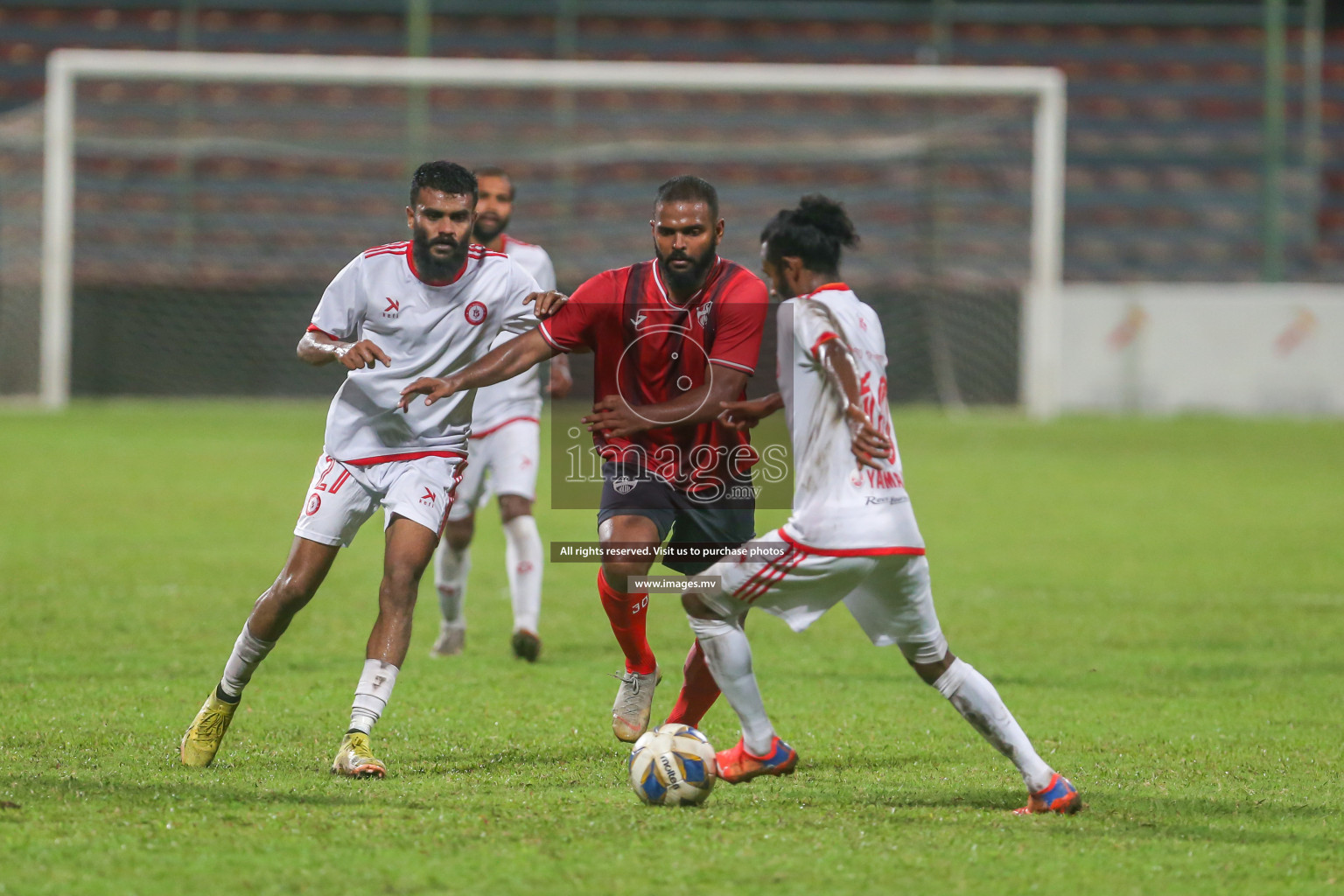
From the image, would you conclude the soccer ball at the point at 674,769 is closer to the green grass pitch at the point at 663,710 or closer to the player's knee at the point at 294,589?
the green grass pitch at the point at 663,710

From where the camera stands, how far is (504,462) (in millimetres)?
8281

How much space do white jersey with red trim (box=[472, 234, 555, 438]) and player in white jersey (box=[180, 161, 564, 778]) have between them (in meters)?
2.54

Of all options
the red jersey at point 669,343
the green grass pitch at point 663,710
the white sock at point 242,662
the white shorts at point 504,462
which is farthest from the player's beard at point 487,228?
the white sock at point 242,662

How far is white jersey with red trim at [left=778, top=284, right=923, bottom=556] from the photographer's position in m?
4.63

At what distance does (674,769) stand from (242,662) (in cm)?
162

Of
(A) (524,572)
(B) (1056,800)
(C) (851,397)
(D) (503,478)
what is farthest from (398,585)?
(D) (503,478)

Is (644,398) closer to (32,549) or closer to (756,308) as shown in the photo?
(756,308)

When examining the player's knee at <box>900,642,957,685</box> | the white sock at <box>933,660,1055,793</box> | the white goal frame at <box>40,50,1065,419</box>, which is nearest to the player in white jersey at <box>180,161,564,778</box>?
the player's knee at <box>900,642,957,685</box>

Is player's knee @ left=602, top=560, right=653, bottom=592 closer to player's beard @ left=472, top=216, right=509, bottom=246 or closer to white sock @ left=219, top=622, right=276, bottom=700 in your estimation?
white sock @ left=219, top=622, right=276, bottom=700

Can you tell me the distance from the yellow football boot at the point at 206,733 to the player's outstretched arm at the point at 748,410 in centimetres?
192

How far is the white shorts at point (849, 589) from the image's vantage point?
4.64 m

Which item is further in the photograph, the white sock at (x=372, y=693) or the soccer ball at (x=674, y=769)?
the white sock at (x=372, y=693)

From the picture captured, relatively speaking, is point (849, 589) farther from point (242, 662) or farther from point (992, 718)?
point (242, 662)

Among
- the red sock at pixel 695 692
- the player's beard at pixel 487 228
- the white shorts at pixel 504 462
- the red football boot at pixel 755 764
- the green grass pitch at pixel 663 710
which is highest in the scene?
the player's beard at pixel 487 228
